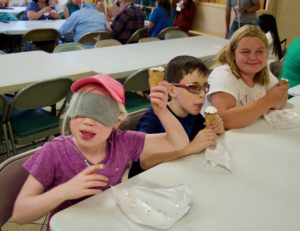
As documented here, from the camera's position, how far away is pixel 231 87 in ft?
5.34

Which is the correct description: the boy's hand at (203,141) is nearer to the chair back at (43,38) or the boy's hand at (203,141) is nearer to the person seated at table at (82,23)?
the person seated at table at (82,23)

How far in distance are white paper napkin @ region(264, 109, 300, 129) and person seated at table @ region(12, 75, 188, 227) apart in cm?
61

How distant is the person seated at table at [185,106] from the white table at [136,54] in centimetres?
116

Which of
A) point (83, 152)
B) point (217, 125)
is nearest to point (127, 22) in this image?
point (217, 125)

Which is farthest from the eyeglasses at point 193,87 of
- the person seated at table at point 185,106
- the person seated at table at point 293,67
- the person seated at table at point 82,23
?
the person seated at table at point 82,23

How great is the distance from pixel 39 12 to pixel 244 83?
14.1ft

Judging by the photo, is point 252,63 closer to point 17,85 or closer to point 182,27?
point 17,85

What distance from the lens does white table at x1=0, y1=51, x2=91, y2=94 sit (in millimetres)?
2119

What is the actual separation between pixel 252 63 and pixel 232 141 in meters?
0.51

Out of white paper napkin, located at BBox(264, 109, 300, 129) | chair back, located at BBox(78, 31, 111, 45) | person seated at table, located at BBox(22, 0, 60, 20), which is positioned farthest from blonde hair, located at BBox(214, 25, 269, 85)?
person seated at table, located at BBox(22, 0, 60, 20)

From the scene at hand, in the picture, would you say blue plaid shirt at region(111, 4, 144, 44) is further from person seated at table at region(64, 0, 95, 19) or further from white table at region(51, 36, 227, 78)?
person seated at table at region(64, 0, 95, 19)

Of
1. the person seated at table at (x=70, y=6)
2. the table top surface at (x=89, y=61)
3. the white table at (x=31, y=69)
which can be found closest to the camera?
the white table at (x=31, y=69)

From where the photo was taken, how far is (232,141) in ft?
4.47

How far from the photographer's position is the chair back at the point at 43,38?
4.14 m
